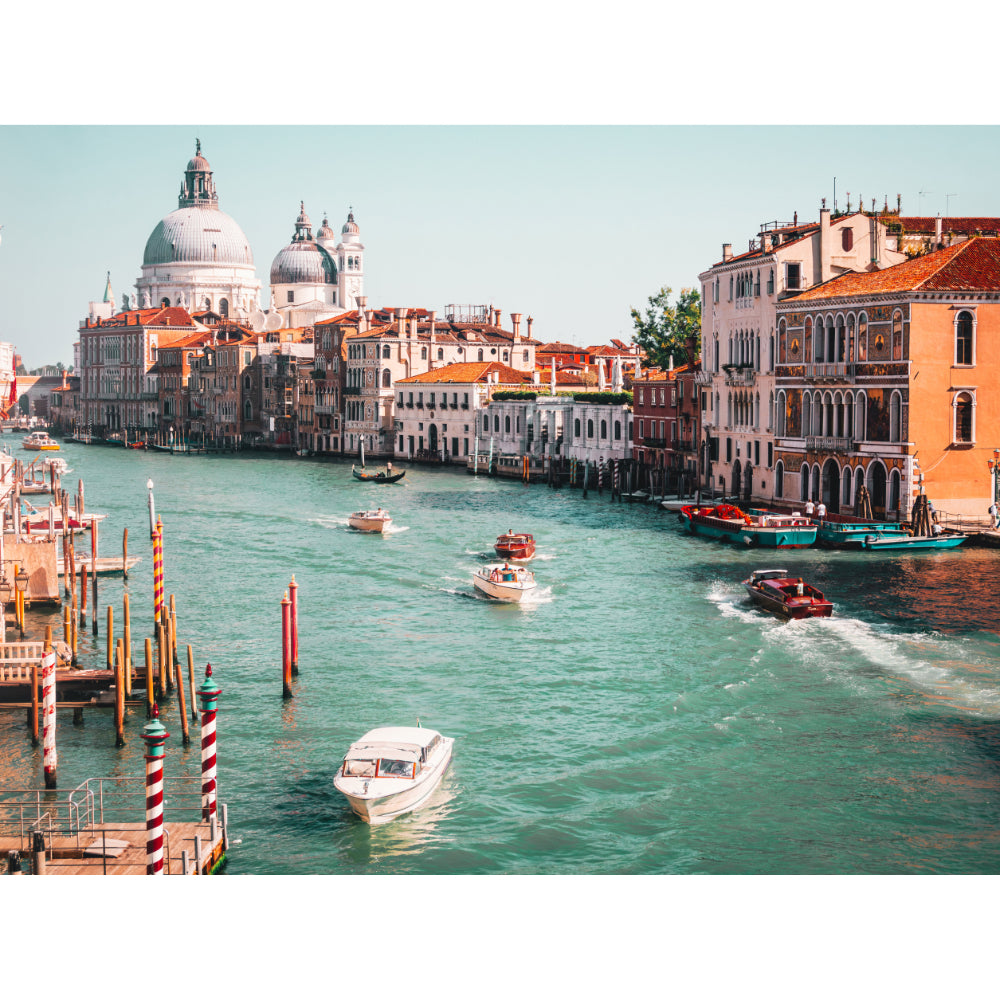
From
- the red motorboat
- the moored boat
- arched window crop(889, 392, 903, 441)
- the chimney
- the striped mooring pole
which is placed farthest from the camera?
the chimney

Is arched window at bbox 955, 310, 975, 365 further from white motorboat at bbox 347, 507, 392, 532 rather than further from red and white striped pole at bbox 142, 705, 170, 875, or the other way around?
red and white striped pole at bbox 142, 705, 170, 875

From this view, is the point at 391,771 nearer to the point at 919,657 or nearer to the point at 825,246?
the point at 919,657

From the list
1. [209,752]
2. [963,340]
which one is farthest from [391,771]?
[963,340]

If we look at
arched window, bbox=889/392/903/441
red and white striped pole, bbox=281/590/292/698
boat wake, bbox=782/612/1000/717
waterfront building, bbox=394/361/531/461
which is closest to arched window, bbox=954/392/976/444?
arched window, bbox=889/392/903/441

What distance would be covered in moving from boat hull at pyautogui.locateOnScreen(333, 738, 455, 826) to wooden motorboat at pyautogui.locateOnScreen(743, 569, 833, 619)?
6860mm

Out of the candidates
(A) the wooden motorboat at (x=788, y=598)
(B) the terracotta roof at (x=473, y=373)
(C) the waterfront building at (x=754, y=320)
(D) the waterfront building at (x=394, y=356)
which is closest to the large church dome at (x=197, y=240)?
(D) the waterfront building at (x=394, y=356)

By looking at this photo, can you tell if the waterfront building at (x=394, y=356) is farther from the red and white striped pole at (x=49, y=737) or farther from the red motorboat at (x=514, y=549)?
the red and white striped pole at (x=49, y=737)

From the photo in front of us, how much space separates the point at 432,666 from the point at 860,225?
618 inches

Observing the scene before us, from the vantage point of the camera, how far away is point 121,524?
86.6 ft

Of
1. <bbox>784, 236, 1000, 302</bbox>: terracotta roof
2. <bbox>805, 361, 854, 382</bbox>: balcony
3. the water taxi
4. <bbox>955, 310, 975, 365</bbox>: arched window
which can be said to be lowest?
the water taxi

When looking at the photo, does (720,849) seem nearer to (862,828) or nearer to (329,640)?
(862,828)

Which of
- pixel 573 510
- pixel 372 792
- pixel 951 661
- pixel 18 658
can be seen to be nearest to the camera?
pixel 372 792

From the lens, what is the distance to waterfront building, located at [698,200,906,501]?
Answer: 2552 centimetres

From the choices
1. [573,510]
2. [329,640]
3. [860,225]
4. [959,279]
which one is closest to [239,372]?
[573,510]
